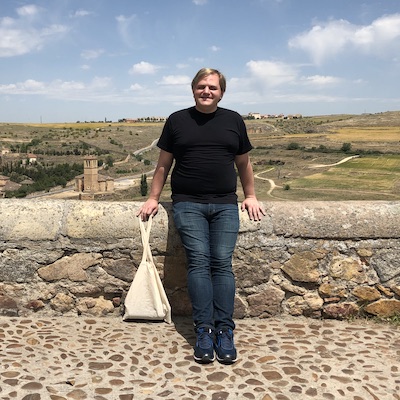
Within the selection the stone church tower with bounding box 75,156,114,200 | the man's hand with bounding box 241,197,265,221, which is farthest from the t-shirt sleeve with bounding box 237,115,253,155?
the stone church tower with bounding box 75,156,114,200

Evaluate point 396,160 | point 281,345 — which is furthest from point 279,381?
point 396,160

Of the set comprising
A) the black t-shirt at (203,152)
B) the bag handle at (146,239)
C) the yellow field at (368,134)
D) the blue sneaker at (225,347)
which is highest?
the yellow field at (368,134)

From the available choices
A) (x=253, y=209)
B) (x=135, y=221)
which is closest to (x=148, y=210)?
(x=135, y=221)

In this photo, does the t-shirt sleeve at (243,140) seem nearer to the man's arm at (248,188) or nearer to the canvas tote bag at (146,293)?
the man's arm at (248,188)

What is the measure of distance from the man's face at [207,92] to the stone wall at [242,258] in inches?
28.7

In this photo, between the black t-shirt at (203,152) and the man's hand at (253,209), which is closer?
the black t-shirt at (203,152)

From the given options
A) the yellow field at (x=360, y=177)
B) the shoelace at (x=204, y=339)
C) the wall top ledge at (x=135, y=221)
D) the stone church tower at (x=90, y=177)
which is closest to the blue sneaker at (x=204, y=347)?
the shoelace at (x=204, y=339)

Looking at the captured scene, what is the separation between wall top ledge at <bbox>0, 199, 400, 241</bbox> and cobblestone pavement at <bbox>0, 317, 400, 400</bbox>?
569mm

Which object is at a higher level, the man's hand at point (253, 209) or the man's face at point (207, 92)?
the man's face at point (207, 92)

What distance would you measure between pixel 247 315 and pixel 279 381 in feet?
2.48

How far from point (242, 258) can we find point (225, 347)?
2.13 feet

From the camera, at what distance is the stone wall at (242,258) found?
2.72m

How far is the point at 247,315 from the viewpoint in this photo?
2.81 meters

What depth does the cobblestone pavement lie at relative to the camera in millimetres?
1984
